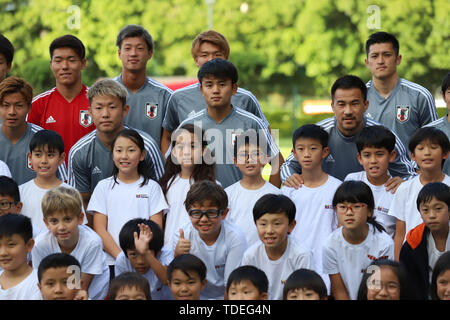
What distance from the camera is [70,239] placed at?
5.62 meters

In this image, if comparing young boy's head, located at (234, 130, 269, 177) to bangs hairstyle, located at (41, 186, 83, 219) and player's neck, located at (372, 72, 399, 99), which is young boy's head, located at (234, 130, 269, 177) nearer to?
bangs hairstyle, located at (41, 186, 83, 219)

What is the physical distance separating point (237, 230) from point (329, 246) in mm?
786

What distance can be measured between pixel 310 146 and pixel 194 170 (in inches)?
43.1

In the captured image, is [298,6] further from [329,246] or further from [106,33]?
[329,246]

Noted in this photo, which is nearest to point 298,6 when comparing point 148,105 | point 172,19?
point 172,19

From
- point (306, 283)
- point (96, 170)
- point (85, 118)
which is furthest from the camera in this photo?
point (85, 118)

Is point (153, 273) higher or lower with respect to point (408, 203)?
lower

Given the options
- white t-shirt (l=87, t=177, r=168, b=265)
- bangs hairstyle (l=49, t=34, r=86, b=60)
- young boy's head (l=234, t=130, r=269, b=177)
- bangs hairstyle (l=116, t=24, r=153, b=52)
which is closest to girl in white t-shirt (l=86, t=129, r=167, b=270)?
white t-shirt (l=87, t=177, r=168, b=265)

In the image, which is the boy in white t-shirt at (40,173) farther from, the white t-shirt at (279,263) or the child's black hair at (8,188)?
the white t-shirt at (279,263)

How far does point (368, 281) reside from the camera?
199 inches

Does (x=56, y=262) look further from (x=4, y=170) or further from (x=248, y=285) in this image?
(x=4, y=170)

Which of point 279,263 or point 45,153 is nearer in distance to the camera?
point 279,263

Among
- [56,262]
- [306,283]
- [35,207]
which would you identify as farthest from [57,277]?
[306,283]

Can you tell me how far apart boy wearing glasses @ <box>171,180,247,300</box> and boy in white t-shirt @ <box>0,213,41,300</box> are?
1.18m
